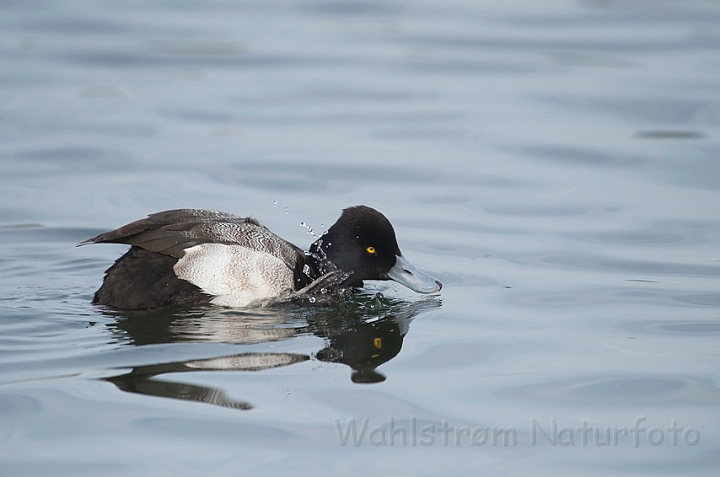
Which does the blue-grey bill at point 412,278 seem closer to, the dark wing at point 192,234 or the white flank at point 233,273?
the dark wing at point 192,234

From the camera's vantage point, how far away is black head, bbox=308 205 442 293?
23.8 feet

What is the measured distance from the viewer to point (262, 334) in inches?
247

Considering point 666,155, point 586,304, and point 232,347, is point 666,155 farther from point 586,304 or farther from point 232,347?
point 232,347

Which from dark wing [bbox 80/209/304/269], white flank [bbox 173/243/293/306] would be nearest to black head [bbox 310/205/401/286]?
dark wing [bbox 80/209/304/269]

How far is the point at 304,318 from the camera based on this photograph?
670 centimetres

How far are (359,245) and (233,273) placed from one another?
0.98m

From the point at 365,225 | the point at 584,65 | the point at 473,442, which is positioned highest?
the point at 584,65

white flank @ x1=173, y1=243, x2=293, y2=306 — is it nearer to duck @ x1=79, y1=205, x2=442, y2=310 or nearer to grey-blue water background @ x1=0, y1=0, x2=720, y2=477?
duck @ x1=79, y1=205, x2=442, y2=310

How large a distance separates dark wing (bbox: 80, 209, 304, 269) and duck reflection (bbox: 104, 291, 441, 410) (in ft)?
1.29

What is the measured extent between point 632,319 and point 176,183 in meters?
4.89

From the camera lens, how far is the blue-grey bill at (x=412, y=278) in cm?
730

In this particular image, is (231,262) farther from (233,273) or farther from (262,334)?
(262,334)

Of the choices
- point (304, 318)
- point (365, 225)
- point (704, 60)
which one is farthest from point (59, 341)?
point (704, 60)

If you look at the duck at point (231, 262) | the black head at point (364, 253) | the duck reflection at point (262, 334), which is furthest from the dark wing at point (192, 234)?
the duck reflection at point (262, 334)
